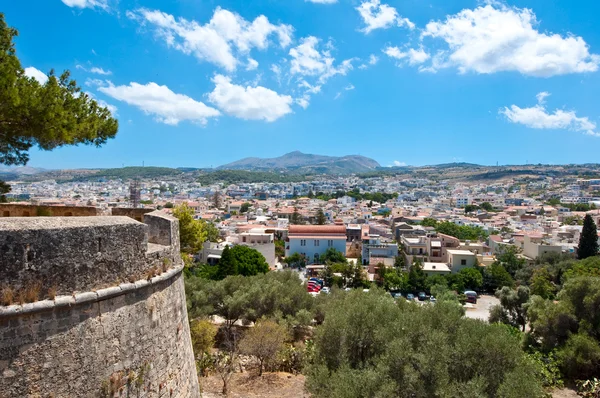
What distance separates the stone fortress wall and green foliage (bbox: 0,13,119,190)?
11.6ft

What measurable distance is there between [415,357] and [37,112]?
9353mm

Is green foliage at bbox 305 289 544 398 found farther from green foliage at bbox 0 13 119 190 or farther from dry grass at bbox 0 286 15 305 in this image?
green foliage at bbox 0 13 119 190

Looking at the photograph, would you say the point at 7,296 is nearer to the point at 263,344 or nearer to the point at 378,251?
the point at 263,344

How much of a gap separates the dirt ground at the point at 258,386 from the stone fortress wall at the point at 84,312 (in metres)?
6.90

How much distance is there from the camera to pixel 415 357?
30.8 feet

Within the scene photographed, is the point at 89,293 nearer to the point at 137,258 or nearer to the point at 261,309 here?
the point at 137,258

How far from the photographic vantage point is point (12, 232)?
449cm

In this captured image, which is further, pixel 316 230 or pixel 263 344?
pixel 316 230

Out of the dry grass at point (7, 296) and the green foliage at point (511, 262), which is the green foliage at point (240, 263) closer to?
the dry grass at point (7, 296)

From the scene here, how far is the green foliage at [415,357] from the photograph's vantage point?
9.01 m

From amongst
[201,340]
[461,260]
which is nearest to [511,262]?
[461,260]

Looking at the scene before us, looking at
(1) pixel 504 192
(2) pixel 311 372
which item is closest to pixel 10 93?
(2) pixel 311 372

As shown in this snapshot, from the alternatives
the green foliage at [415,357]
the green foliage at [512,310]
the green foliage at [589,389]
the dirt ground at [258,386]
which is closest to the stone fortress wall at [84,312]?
the green foliage at [415,357]

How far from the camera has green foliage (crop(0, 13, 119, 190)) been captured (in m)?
7.51
